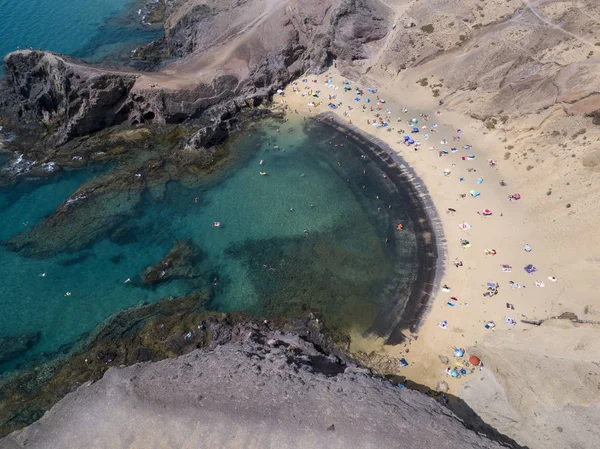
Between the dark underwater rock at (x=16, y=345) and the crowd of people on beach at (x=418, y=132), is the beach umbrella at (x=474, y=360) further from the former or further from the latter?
the dark underwater rock at (x=16, y=345)

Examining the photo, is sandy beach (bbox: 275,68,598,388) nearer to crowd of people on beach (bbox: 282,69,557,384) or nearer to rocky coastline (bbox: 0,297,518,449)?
crowd of people on beach (bbox: 282,69,557,384)

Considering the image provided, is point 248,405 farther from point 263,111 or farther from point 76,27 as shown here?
point 76,27

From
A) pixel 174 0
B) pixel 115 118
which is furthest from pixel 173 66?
pixel 174 0

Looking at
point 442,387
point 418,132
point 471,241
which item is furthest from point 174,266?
point 418,132

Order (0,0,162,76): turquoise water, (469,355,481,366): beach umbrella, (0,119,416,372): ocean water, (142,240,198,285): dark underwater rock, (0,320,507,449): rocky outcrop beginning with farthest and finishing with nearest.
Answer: (0,0,162,76): turquoise water, (142,240,198,285): dark underwater rock, (0,119,416,372): ocean water, (469,355,481,366): beach umbrella, (0,320,507,449): rocky outcrop

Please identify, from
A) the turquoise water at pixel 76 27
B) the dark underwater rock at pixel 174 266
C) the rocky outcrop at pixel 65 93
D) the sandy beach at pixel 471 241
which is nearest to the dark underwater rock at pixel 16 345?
the dark underwater rock at pixel 174 266

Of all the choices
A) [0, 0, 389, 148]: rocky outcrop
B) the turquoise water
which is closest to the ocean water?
[0, 0, 389, 148]: rocky outcrop

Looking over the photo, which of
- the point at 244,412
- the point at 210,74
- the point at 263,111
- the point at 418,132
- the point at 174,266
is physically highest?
the point at 210,74
